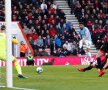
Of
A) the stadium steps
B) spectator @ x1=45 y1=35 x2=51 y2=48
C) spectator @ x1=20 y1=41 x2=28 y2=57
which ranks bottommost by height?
spectator @ x1=20 y1=41 x2=28 y2=57

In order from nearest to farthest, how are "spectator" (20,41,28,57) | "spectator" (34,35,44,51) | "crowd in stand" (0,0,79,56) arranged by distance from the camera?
1. "spectator" (20,41,28,57)
2. "spectator" (34,35,44,51)
3. "crowd in stand" (0,0,79,56)

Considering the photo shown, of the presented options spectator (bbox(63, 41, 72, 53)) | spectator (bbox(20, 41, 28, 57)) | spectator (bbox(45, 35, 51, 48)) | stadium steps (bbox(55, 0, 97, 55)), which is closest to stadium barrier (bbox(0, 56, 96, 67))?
spectator (bbox(20, 41, 28, 57))

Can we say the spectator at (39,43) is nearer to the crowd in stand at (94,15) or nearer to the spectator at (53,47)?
the spectator at (53,47)

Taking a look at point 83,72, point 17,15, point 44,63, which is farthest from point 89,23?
point 83,72

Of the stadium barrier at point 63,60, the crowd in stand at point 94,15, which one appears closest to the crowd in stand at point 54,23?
the crowd in stand at point 94,15

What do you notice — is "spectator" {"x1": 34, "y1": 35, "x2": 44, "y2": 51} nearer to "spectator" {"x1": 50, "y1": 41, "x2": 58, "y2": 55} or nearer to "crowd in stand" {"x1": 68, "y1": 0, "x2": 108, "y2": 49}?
"spectator" {"x1": 50, "y1": 41, "x2": 58, "y2": 55}

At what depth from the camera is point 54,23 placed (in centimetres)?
3731

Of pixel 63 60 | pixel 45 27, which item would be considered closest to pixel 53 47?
pixel 45 27

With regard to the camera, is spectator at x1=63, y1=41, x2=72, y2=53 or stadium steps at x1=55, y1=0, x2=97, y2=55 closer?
spectator at x1=63, y1=41, x2=72, y2=53

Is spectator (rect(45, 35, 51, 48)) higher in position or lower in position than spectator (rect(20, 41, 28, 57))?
higher

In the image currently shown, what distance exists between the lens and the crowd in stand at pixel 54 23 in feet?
117

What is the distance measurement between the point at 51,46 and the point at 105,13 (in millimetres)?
6247

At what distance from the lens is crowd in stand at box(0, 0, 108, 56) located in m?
35.6

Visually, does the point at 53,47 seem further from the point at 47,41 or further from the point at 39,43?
the point at 39,43
